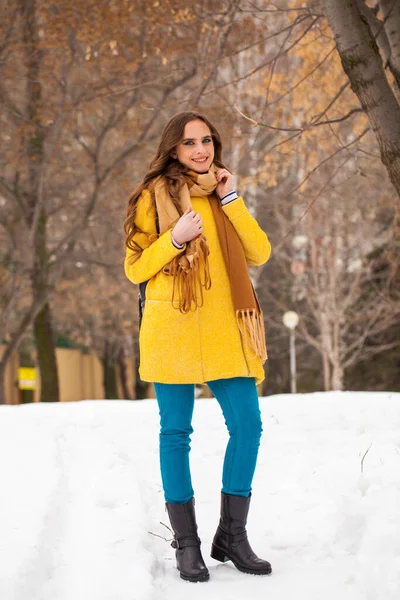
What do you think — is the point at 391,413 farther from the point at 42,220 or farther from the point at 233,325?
the point at 42,220

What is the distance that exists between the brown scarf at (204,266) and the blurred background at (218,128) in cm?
195

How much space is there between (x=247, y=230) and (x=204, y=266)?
0.84 feet

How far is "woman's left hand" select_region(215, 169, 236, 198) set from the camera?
11.8 ft

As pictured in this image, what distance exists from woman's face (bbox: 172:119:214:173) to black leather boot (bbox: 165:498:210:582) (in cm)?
148

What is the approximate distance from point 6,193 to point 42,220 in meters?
0.86

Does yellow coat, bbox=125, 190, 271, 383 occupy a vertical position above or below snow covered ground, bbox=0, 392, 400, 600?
above

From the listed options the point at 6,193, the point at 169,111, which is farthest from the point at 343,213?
the point at 6,193

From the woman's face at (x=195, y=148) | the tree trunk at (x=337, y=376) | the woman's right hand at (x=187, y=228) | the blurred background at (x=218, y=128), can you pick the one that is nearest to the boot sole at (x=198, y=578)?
the woman's right hand at (x=187, y=228)

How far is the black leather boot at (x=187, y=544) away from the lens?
3.39 metres

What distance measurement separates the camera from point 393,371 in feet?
Answer: 70.7

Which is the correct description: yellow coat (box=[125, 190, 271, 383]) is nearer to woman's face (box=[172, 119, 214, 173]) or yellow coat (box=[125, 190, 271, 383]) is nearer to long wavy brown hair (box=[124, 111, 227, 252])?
long wavy brown hair (box=[124, 111, 227, 252])

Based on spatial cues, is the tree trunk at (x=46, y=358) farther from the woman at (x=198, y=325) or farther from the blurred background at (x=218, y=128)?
the woman at (x=198, y=325)

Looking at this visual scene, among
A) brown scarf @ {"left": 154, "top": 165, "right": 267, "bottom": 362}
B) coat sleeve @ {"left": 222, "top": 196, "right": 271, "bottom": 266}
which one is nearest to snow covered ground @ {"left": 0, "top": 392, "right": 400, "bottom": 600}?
brown scarf @ {"left": 154, "top": 165, "right": 267, "bottom": 362}

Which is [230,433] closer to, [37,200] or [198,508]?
[198,508]
